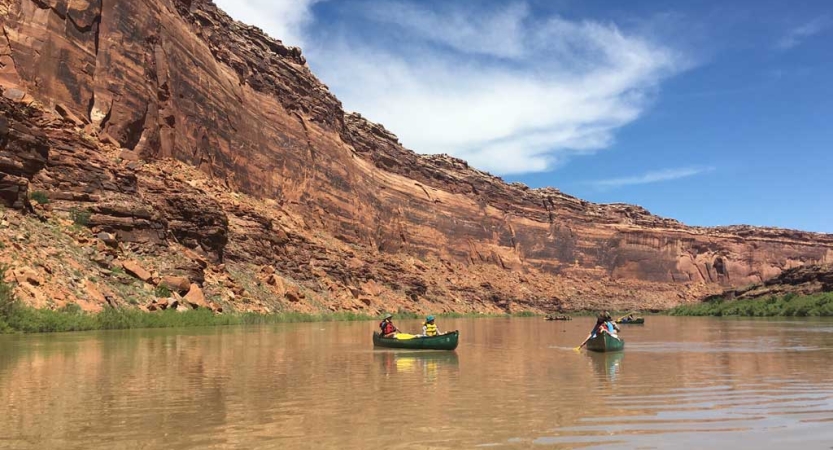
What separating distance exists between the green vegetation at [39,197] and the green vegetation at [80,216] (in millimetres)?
1348

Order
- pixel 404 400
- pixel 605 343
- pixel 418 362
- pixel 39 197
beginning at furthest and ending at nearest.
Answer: pixel 39 197, pixel 605 343, pixel 418 362, pixel 404 400

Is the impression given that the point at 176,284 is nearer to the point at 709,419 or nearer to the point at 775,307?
the point at 709,419

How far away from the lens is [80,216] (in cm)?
3497

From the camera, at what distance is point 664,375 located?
14672 mm

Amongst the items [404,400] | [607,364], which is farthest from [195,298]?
[404,400]

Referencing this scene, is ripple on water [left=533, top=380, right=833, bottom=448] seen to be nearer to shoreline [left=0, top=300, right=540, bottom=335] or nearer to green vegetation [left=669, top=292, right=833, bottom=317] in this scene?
shoreline [left=0, top=300, right=540, bottom=335]

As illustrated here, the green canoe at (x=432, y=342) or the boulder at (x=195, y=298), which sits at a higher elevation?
the boulder at (x=195, y=298)

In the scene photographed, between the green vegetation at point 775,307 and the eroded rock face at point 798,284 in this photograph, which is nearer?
the green vegetation at point 775,307

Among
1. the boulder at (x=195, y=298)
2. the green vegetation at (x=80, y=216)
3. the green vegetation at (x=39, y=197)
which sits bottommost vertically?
the boulder at (x=195, y=298)

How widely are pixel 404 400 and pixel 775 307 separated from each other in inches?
2912

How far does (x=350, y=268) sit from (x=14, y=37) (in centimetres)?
3607

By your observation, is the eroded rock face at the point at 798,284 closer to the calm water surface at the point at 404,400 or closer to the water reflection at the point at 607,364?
the calm water surface at the point at 404,400

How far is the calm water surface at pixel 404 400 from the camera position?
7.72m

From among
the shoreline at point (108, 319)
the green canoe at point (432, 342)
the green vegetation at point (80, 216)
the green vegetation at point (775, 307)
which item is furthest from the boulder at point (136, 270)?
the green vegetation at point (775, 307)
